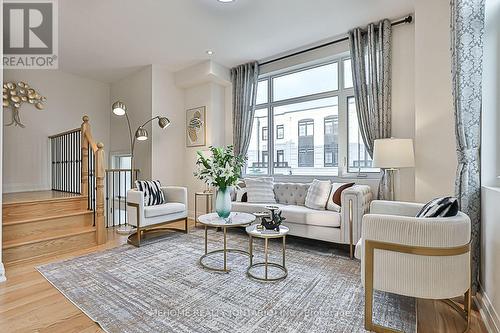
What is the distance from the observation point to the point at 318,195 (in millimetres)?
3783

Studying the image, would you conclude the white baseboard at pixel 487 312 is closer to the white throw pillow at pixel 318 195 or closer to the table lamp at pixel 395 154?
the table lamp at pixel 395 154

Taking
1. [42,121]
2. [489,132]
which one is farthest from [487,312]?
[42,121]

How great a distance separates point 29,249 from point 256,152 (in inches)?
146

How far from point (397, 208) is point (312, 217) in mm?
1109

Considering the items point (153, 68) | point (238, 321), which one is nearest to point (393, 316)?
point (238, 321)

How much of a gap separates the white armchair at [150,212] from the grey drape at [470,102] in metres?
3.51

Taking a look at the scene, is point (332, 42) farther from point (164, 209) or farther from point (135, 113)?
point (135, 113)

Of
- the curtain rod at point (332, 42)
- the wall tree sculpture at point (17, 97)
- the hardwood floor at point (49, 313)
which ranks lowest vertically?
the hardwood floor at point (49, 313)

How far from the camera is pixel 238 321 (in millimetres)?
1870

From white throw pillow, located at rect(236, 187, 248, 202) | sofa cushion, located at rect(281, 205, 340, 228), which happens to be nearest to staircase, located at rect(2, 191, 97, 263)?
white throw pillow, located at rect(236, 187, 248, 202)

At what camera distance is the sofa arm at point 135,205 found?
3.69 metres

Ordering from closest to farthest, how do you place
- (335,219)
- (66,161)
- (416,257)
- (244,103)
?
(416,257), (335,219), (66,161), (244,103)

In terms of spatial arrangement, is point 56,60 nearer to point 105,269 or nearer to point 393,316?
point 105,269

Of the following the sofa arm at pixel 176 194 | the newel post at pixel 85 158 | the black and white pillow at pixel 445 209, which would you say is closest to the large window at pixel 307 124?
the sofa arm at pixel 176 194
